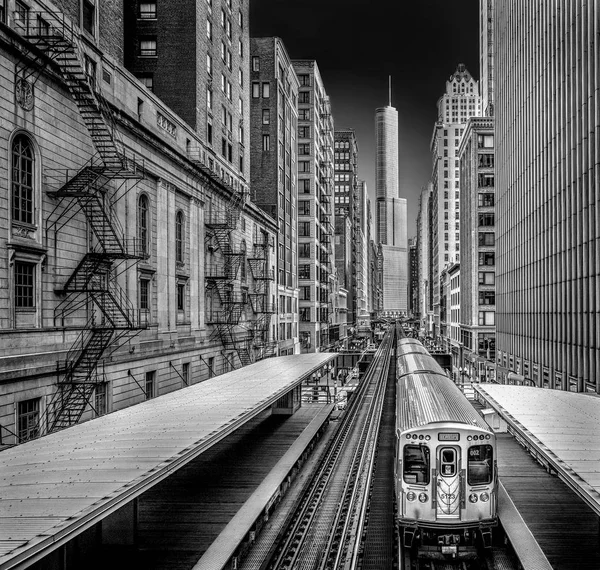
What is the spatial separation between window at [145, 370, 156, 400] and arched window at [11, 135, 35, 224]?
12573 millimetres

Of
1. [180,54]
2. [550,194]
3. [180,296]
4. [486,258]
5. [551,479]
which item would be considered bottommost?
[551,479]

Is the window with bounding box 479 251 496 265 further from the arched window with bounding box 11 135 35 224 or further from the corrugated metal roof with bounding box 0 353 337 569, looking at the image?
the arched window with bounding box 11 135 35 224

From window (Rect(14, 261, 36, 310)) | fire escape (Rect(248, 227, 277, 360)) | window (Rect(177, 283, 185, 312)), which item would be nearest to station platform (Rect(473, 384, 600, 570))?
window (Rect(14, 261, 36, 310))

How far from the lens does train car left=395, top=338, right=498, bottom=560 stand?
14906 mm

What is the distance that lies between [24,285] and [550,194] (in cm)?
4124

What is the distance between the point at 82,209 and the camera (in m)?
23.6

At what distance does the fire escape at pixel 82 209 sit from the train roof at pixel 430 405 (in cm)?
1165

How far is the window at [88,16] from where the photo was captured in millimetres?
28234

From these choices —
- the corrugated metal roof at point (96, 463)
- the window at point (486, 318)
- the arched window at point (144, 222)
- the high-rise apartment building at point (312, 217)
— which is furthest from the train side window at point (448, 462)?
the window at point (486, 318)

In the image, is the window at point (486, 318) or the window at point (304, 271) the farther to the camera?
the window at point (304, 271)

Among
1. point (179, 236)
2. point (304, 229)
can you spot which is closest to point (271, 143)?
point (304, 229)

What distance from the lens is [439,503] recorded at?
15.0 metres

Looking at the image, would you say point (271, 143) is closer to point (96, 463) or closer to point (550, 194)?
point (550, 194)

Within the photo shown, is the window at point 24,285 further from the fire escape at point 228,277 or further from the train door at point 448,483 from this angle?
the fire escape at point 228,277
